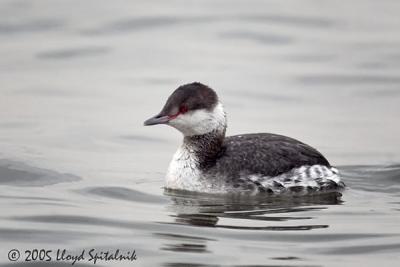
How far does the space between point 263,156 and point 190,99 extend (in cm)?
96

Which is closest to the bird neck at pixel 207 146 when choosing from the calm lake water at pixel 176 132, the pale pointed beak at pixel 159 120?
the pale pointed beak at pixel 159 120

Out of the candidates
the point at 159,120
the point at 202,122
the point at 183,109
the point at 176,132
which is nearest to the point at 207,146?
the point at 202,122

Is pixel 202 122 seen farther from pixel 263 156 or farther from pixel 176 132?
pixel 176 132

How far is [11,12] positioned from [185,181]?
11562 millimetres

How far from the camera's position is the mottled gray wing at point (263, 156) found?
41.5ft

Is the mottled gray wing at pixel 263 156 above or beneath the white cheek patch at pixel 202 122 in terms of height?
beneath

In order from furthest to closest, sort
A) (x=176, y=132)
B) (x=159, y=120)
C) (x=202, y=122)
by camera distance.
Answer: (x=176, y=132) < (x=202, y=122) < (x=159, y=120)

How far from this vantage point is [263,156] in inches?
502

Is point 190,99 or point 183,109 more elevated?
point 190,99

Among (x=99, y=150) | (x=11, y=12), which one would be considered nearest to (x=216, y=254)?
(x=99, y=150)

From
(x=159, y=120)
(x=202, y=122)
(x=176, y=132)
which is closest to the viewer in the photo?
(x=159, y=120)

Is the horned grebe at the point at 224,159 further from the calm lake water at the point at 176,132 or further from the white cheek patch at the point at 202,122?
the calm lake water at the point at 176,132

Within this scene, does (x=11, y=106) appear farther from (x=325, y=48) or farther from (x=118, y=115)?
(x=325, y=48)

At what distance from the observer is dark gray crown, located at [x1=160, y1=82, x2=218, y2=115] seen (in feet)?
41.7
